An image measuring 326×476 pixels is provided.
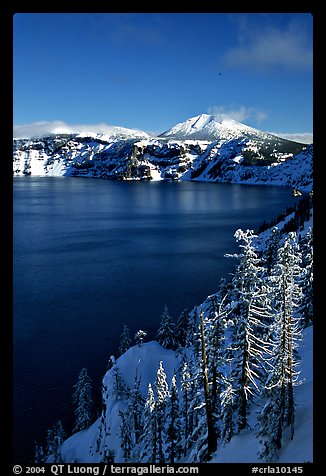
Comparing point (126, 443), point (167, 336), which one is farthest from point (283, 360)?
point (167, 336)

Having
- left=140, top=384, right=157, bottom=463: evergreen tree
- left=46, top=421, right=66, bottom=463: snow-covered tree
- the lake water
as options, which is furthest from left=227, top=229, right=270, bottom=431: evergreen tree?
the lake water

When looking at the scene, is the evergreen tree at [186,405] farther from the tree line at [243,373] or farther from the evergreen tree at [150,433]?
the evergreen tree at [150,433]

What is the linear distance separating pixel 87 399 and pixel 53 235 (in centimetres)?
7274

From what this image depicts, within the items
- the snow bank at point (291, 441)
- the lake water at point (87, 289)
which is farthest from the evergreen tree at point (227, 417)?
the lake water at point (87, 289)

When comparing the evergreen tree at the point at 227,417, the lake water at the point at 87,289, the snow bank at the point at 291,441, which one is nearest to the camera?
the snow bank at the point at 291,441

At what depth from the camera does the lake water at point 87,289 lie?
89.1 feet

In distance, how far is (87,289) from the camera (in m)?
49.7

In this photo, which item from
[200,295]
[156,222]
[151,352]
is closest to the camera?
[151,352]

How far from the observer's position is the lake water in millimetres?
27172

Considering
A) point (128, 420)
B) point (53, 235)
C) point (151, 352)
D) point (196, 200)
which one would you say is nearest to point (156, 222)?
point (53, 235)

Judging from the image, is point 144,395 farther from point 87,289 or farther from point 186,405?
point 87,289

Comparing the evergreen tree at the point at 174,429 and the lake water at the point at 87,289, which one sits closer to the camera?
the evergreen tree at the point at 174,429
